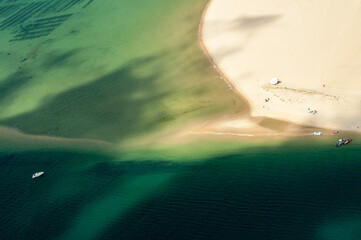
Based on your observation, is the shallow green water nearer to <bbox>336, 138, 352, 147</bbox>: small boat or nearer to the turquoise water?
the turquoise water

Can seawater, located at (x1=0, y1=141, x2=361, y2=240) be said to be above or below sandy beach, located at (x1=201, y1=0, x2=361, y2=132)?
below

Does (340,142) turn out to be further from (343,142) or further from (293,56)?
(293,56)

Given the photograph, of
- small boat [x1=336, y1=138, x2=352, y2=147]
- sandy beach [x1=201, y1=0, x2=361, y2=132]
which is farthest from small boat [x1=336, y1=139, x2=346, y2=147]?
sandy beach [x1=201, y1=0, x2=361, y2=132]

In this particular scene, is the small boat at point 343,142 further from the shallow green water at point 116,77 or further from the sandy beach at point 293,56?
the shallow green water at point 116,77

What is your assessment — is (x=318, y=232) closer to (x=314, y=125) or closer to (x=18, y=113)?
(x=314, y=125)

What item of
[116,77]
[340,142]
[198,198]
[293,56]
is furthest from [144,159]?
[293,56]

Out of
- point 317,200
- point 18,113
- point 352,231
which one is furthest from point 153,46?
point 352,231
